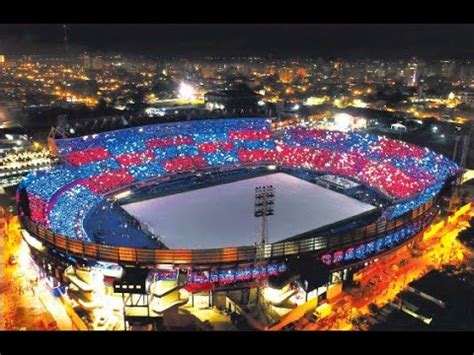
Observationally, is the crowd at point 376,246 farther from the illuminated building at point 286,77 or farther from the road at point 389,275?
the illuminated building at point 286,77

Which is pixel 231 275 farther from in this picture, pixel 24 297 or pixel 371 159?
pixel 371 159

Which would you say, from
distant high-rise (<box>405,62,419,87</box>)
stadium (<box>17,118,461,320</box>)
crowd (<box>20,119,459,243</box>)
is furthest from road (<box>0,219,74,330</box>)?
distant high-rise (<box>405,62,419,87</box>)

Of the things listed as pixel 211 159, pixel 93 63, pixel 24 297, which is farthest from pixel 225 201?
pixel 93 63

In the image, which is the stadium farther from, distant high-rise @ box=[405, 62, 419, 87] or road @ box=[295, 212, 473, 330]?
distant high-rise @ box=[405, 62, 419, 87]

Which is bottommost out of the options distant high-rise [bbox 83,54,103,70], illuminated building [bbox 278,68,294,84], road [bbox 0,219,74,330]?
road [bbox 0,219,74,330]

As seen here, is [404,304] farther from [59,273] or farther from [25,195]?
[25,195]
